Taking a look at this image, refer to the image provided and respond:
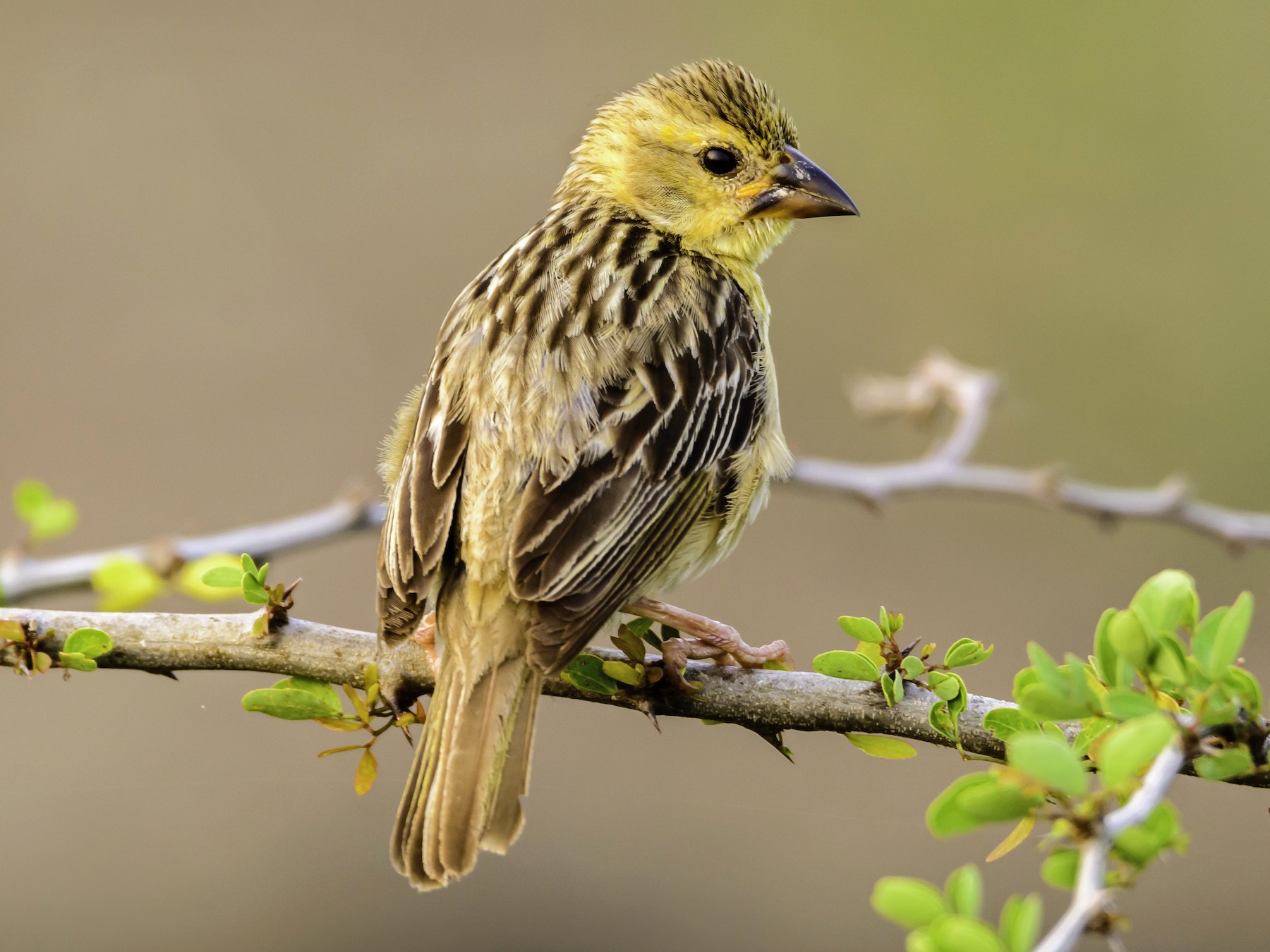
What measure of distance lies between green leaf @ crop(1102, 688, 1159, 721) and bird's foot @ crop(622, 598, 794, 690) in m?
1.08

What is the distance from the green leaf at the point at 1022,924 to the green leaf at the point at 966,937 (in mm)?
22

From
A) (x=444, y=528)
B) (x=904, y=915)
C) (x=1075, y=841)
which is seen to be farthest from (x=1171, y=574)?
(x=444, y=528)

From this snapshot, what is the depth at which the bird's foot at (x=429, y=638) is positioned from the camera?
2881 millimetres

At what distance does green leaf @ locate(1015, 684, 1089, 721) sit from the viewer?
5.94 ft

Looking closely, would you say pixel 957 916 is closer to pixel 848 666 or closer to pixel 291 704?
pixel 848 666

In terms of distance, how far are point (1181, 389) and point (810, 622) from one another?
135 inches

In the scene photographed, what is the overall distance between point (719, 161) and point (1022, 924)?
3026 millimetres

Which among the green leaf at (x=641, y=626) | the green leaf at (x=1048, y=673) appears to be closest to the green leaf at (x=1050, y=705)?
the green leaf at (x=1048, y=673)

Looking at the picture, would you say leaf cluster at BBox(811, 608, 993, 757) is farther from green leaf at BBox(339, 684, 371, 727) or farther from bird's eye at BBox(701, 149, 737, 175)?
bird's eye at BBox(701, 149, 737, 175)

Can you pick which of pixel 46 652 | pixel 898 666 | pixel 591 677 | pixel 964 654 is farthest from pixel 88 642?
pixel 964 654

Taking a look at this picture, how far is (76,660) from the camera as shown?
8.32ft

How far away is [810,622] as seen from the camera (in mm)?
7547

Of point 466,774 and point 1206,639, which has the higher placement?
point 1206,639

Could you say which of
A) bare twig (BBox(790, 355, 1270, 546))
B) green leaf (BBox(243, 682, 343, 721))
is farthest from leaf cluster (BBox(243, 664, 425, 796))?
bare twig (BBox(790, 355, 1270, 546))
